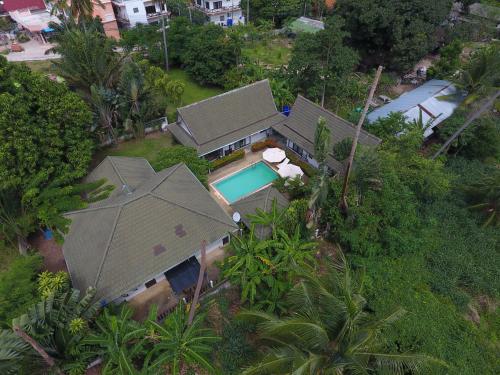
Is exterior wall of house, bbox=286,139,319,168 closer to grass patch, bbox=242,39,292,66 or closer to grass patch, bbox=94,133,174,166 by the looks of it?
grass patch, bbox=94,133,174,166

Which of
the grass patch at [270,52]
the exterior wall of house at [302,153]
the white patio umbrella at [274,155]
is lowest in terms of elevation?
the exterior wall of house at [302,153]

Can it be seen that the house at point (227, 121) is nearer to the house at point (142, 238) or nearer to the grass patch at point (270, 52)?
the house at point (142, 238)

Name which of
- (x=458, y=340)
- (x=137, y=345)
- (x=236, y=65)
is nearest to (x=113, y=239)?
(x=137, y=345)

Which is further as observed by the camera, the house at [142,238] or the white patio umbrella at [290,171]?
the white patio umbrella at [290,171]

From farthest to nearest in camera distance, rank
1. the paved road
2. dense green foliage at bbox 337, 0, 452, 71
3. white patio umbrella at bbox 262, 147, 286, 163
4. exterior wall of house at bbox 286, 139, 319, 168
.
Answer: the paved road, dense green foliage at bbox 337, 0, 452, 71, exterior wall of house at bbox 286, 139, 319, 168, white patio umbrella at bbox 262, 147, 286, 163

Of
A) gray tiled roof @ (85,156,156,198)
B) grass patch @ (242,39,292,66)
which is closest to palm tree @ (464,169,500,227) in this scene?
gray tiled roof @ (85,156,156,198)

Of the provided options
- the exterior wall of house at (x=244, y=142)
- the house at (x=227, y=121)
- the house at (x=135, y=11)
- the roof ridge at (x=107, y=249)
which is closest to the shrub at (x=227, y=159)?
the exterior wall of house at (x=244, y=142)
